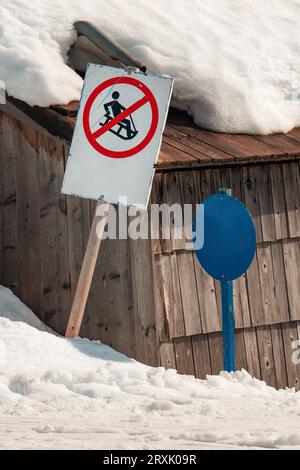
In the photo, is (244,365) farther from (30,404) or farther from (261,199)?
(30,404)

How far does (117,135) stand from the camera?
8.13 m

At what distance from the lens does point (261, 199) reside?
9.20 m

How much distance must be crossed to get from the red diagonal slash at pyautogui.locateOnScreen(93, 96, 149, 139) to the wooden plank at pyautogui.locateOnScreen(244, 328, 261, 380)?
2.03 meters

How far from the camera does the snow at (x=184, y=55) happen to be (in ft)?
30.1

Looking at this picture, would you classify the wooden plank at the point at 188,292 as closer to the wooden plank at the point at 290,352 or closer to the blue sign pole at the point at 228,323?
the blue sign pole at the point at 228,323

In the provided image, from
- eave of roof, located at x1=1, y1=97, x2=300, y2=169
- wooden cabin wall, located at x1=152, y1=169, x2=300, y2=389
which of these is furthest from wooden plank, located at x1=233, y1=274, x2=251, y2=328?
eave of roof, located at x1=1, y1=97, x2=300, y2=169

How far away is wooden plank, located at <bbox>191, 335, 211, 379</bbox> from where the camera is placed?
29.1 feet

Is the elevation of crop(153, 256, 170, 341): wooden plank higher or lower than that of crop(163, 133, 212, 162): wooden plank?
lower

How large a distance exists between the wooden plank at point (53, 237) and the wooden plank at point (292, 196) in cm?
175

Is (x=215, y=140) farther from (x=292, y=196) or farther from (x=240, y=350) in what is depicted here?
(x=240, y=350)

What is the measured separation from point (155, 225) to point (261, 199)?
3.39ft

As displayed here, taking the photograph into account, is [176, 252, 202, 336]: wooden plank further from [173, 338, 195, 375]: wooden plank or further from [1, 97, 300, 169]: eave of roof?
[1, 97, 300, 169]: eave of roof

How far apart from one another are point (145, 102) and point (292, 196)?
177cm
